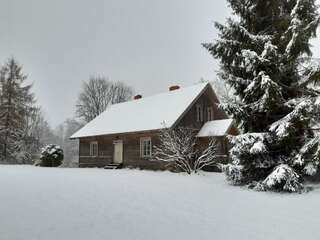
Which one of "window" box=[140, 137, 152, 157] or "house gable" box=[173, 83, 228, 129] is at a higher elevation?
"house gable" box=[173, 83, 228, 129]

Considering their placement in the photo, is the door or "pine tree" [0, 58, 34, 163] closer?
the door

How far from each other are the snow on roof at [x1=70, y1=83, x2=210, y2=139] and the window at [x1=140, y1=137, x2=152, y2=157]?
35.5 inches

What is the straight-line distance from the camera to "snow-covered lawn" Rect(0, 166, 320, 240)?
17.4 ft

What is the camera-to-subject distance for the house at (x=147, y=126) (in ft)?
64.7

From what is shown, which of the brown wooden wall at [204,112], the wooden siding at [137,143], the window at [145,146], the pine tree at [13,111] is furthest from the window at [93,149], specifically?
the pine tree at [13,111]

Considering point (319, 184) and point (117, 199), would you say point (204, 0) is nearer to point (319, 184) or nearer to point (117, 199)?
point (319, 184)

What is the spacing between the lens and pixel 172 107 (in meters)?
21.2

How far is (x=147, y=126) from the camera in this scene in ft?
65.0

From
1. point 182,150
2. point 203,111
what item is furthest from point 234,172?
point 203,111

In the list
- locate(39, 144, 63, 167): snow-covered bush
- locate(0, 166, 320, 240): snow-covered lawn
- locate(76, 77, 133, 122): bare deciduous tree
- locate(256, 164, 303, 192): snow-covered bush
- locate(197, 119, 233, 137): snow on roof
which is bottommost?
locate(0, 166, 320, 240): snow-covered lawn

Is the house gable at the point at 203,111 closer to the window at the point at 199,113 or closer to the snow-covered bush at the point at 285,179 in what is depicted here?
the window at the point at 199,113

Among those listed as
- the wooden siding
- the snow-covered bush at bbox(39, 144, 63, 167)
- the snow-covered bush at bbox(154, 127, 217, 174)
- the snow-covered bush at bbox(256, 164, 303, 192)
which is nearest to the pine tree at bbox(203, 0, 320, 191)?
the snow-covered bush at bbox(256, 164, 303, 192)

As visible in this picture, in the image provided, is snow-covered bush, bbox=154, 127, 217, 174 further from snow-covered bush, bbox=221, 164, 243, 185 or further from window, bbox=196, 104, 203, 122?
snow-covered bush, bbox=221, 164, 243, 185

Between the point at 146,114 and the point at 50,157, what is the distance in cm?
847
